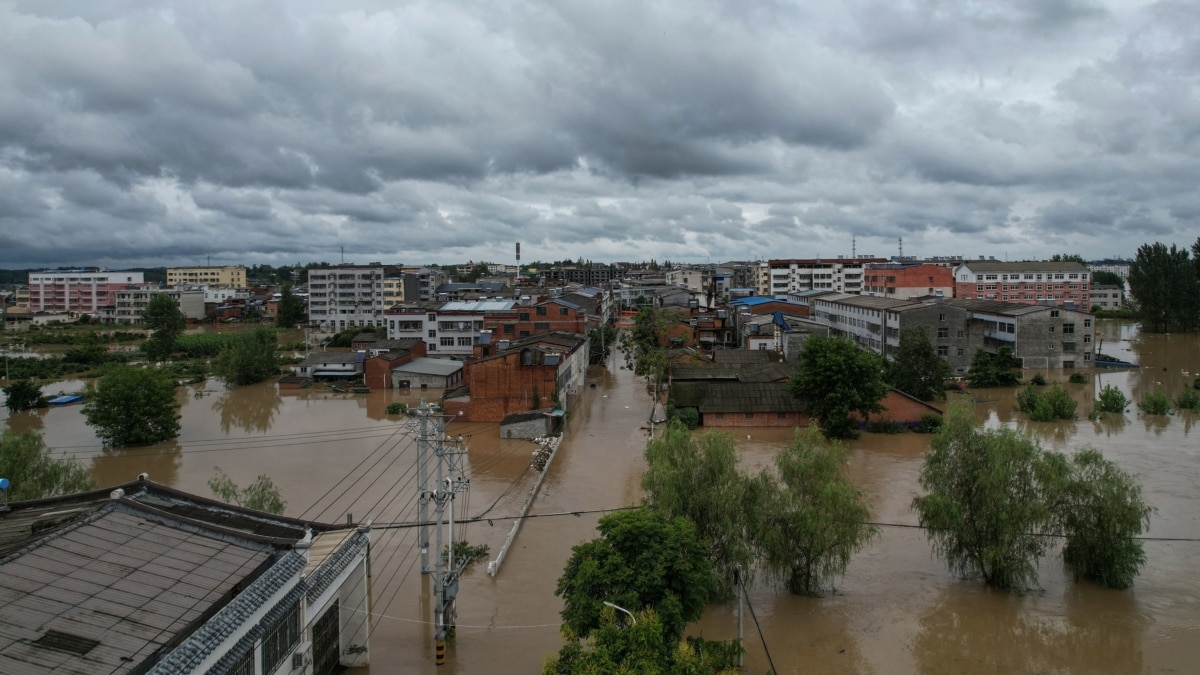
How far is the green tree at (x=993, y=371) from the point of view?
34688mm

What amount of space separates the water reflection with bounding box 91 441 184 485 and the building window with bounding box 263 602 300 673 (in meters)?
15.1

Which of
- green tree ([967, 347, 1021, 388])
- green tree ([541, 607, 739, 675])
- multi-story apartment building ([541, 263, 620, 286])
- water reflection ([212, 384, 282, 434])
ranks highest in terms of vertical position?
→ multi-story apartment building ([541, 263, 620, 286])

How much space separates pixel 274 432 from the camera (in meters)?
28.8

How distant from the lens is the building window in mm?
8586

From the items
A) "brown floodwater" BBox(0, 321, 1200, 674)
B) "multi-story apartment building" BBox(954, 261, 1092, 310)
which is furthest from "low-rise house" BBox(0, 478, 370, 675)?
"multi-story apartment building" BBox(954, 261, 1092, 310)

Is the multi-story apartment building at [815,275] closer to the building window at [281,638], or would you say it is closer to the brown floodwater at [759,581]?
the brown floodwater at [759,581]

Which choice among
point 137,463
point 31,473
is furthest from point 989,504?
point 137,463

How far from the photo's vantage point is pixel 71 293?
287 feet

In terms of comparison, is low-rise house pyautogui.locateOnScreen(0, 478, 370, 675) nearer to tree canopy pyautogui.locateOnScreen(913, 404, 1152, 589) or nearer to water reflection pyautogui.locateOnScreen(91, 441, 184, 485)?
tree canopy pyautogui.locateOnScreen(913, 404, 1152, 589)

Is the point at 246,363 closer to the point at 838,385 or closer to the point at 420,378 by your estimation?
the point at 420,378

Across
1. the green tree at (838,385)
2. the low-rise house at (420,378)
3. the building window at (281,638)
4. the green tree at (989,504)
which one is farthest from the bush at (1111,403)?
the building window at (281,638)

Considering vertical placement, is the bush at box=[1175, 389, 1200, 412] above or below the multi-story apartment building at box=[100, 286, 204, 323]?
below

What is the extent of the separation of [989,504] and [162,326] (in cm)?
6083

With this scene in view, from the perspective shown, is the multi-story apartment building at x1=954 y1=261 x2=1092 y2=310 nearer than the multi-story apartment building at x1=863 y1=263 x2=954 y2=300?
No
